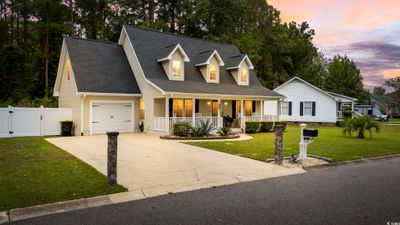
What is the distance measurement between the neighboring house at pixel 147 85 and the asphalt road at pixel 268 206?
1164cm

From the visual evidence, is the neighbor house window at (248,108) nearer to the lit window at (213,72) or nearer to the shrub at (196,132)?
the lit window at (213,72)

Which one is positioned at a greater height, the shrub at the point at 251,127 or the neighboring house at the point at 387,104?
the neighboring house at the point at 387,104

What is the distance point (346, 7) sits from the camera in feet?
58.7

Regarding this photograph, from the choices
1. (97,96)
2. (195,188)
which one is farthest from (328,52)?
(195,188)

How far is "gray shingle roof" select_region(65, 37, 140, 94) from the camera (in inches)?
755

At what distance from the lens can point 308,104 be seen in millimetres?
31641

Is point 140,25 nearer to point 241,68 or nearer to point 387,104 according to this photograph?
point 241,68

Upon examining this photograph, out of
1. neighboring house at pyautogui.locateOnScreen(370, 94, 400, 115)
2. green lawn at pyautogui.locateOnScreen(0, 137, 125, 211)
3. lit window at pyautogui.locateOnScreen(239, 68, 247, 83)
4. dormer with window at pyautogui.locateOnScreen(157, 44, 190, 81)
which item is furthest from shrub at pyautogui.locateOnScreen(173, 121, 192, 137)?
neighboring house at pyautogui.locateOnScreen(370, 94, 400, 115)

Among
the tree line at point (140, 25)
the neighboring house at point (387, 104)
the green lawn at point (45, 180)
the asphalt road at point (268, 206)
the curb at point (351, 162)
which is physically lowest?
the asphalt road at point (268, 206)

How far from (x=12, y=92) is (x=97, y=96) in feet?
55.9

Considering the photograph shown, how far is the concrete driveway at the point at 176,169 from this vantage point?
7.28m

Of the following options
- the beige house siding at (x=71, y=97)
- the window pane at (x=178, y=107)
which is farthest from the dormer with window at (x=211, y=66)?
the beige house siding at (x=71, y=97)

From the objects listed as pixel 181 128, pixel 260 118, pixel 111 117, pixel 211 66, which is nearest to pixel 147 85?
pixel 111 117

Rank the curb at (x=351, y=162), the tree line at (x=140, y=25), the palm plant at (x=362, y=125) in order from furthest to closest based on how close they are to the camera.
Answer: the tree line at (x=140, y=25), the palm plant at (x=362, y=125), the curb at (x=351, y=162)
